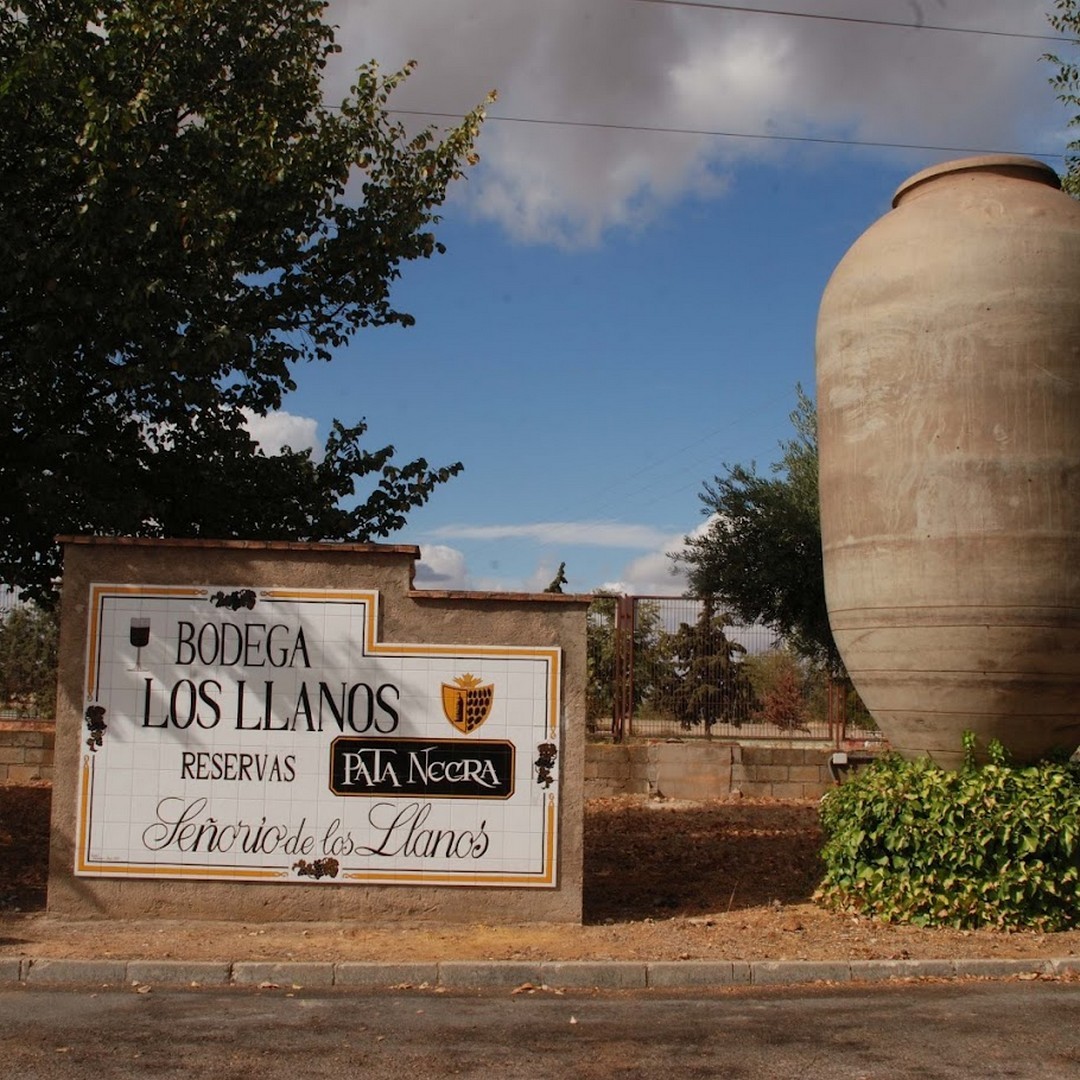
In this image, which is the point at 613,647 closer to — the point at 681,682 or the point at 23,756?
the point at 681,682

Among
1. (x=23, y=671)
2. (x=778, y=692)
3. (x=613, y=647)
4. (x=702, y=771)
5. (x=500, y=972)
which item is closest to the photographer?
(x=500, y=972)

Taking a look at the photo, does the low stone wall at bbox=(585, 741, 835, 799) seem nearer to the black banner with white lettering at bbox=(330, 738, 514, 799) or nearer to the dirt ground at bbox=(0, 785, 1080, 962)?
the dirt ground at bbox=(0, 785, 1080, 962)

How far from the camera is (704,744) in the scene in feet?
50.5

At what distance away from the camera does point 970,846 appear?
811 centimetres

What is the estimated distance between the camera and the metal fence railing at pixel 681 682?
1540cm

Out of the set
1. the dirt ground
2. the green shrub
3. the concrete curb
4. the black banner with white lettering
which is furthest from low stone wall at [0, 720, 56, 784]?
the green shrub

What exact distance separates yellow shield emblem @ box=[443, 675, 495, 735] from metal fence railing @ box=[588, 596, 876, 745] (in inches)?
271

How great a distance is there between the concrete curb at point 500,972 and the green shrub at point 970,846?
2.86 ft

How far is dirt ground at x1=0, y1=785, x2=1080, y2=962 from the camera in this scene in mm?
7477

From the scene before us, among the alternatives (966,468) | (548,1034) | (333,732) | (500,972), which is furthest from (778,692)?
(548,1034)

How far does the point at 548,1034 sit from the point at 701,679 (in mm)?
9750

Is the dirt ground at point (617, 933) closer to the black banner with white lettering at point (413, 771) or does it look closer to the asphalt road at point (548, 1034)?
the asphalt road at point (548, 1034)

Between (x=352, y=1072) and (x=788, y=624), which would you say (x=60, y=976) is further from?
(x=788, y=624)

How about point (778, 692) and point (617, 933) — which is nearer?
point (617, 933)
